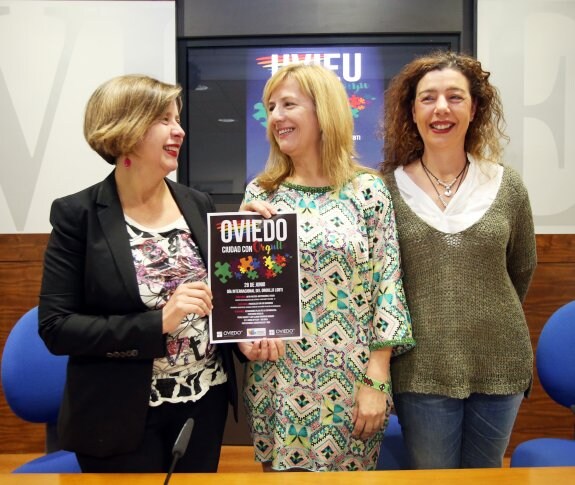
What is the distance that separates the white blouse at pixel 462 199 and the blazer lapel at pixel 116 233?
87 cm

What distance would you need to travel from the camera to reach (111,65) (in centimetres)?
375

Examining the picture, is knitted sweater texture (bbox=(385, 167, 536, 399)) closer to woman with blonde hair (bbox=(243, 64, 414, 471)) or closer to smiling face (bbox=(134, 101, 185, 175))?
woman with blonde hair (bbox=(243, 64, 414, 471))

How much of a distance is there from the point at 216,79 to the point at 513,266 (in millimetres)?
2425

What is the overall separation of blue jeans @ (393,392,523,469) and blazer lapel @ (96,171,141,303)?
0.89 metres

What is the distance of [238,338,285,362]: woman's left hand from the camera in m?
1.66

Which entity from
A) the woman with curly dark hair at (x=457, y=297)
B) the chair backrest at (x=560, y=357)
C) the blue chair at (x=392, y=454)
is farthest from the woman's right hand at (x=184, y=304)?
the chair backrest at (x=560, y=357)

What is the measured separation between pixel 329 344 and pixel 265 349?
19 centimetres

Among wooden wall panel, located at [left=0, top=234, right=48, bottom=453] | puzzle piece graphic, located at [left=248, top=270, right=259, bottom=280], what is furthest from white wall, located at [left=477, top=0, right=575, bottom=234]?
wooden wall panel, located at [left=0, top=234, right=48, bottom=453]

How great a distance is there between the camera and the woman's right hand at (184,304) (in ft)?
5.03

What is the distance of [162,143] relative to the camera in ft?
5.47

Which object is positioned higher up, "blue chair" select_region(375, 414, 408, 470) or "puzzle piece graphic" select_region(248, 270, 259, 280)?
"puzzle piece graphic" select_region(248, 270, 259, 280)

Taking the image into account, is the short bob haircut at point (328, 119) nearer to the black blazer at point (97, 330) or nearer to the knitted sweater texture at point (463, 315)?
the knitted sweater texture at point (463, 315)

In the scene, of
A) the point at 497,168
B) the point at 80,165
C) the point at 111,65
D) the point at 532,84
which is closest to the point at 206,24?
the point at 111,65

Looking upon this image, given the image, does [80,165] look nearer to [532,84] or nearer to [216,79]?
[216,79]
